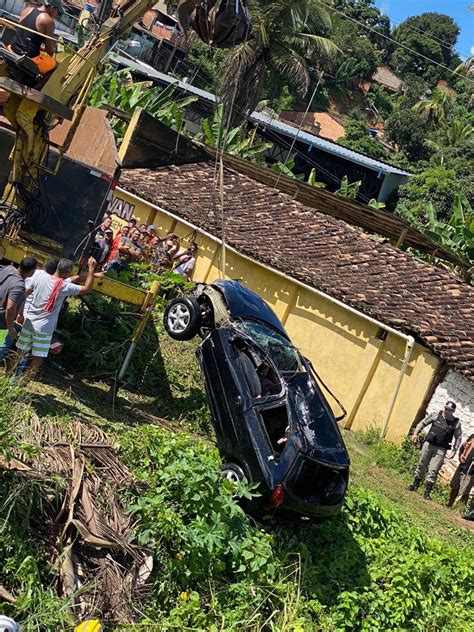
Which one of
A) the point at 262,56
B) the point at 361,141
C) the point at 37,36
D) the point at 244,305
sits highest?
the point at 361,141

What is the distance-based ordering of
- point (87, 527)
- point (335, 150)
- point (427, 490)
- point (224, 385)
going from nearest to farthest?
1. point (87, 527)
2. point (224, 385)
3. point (427, 490)
4. point (335, 150)

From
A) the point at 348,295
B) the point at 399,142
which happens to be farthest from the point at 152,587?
the point at 399,142

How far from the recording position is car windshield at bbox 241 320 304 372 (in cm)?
1152

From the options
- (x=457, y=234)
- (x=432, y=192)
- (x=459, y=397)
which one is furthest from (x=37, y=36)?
(x=432, y=192)

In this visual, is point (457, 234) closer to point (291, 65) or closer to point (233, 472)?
point (291, 65)

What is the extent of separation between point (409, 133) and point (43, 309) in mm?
54851

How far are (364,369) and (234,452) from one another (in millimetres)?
8338

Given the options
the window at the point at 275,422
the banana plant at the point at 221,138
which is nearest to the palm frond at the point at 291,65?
the banana plant at the point at 221,138

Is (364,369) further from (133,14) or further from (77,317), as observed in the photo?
(133,14)

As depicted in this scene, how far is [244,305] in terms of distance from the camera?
12.7m

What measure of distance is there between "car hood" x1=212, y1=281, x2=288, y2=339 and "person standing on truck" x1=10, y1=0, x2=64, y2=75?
12.9 feet

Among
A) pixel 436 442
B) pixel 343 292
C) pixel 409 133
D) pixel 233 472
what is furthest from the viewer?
pixel 409 133

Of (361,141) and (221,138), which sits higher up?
(361,141)

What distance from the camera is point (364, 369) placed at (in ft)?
60.5
